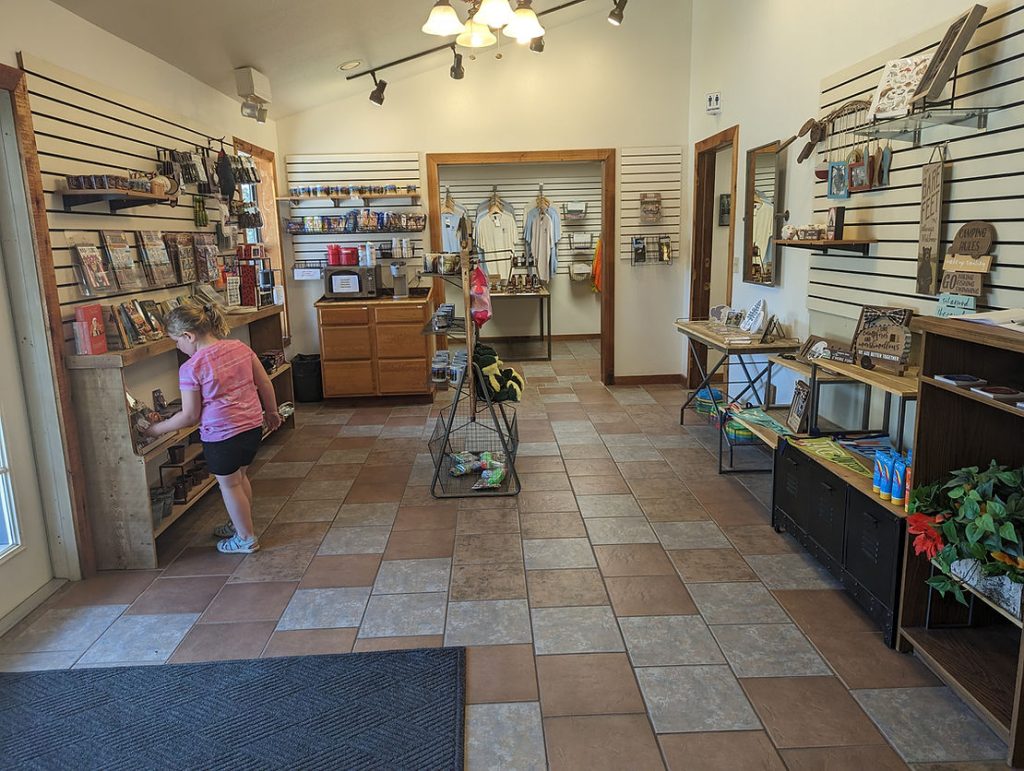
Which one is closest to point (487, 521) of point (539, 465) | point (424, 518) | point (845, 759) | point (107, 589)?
point (424, 518)

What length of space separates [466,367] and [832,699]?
2.78 metres

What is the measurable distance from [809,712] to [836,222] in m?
2.65

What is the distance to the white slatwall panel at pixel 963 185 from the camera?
2.69 m

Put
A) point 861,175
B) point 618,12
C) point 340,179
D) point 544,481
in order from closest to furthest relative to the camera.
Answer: point 861,175 < point 544,481 < point 618,12 < point 340,179

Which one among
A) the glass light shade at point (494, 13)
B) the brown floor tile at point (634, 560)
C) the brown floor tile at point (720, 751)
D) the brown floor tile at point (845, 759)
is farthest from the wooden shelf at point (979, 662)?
the glass light shade at point (494, 13)

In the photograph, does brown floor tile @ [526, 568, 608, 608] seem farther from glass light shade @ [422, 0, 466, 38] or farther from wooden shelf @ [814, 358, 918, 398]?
glass light shade @ [422, 0, 466, 38]

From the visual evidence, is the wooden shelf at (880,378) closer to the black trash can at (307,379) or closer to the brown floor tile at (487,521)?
the brown floor tile at (487,521)

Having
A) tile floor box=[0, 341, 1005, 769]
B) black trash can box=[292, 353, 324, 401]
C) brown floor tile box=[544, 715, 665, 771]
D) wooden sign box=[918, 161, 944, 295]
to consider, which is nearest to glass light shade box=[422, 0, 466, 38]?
wooden sign box=[918, 161, 944, 295]

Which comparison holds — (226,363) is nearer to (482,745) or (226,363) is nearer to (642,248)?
(482,745)

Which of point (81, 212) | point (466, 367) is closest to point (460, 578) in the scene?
point (466, 367)

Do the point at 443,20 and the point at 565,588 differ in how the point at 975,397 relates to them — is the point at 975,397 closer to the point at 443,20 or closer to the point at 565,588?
the point at 565,588

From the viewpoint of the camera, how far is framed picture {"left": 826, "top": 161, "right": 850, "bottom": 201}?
3.84 m

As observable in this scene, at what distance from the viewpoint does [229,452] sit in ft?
11.7

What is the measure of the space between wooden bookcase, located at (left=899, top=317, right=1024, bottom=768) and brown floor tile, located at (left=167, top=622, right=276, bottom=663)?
8.32 feet
